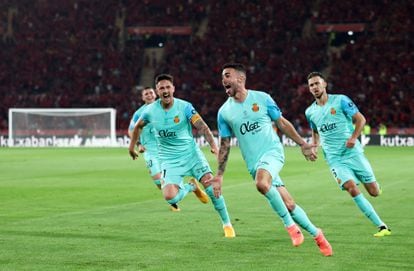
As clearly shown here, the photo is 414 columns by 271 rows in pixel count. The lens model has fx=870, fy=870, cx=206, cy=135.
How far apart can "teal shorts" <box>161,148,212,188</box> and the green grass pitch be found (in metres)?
0.72

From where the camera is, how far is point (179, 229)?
12.1 metres

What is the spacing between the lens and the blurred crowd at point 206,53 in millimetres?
49125

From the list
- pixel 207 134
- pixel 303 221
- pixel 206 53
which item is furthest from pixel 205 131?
pixel 206 53

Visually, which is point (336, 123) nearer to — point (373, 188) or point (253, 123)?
point (373, 188)

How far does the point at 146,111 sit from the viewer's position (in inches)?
488

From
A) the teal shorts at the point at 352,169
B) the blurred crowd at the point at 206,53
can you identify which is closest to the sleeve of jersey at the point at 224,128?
the teal shorts at the point at 352,169

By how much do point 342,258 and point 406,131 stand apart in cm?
3696

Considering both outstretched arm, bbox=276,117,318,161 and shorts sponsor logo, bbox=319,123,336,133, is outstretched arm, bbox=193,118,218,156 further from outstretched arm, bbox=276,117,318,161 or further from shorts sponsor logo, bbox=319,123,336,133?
outstretched arm, bbox=276,117,318,161

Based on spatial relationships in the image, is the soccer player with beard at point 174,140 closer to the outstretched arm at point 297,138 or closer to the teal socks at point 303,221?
the outstretched arm at point 297,138

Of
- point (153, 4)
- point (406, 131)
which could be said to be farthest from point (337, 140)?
point (153, 4)

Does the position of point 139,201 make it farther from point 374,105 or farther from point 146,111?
point 374,105

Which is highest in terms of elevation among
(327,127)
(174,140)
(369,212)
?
(327,127)

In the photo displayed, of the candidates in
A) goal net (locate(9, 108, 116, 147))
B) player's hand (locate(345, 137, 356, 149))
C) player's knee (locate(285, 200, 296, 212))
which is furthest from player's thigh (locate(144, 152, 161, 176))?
goal net (locate(9, 108, 116, 147))

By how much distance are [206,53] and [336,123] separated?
4228 centimetres
